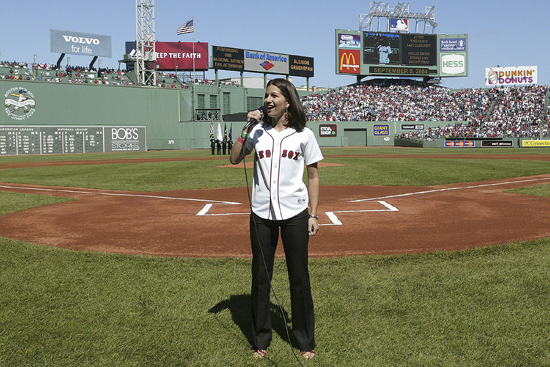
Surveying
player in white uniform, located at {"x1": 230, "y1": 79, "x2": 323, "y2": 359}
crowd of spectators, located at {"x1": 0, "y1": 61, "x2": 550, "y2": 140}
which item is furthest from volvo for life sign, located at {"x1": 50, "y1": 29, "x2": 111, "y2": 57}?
player in white uniform, located at {"x1": 230, "y1": 79, "x2": 323, "y2": 359}

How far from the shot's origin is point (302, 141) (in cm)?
381

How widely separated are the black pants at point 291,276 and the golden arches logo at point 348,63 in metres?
63.2

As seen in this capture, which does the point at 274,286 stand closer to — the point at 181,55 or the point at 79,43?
the point at 79,43

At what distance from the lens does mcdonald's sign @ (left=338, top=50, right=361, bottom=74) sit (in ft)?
211

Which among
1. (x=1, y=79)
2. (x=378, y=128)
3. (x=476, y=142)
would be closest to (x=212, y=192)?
(x=1, y=79)

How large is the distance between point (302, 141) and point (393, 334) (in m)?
1.82

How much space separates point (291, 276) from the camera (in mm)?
3934

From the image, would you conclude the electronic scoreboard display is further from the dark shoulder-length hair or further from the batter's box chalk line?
the dark shoulder-length hair

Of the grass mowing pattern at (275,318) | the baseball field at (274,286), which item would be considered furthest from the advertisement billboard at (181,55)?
the grass mowing pattern at (275,318)

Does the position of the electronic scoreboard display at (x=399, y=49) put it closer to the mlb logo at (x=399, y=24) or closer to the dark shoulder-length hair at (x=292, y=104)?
the mlb logo at (x=399, y=24)

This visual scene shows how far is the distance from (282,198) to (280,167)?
247 mm

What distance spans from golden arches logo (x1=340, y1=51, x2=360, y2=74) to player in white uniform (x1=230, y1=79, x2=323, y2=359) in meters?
63.1

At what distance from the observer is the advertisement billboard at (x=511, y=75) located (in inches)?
2648

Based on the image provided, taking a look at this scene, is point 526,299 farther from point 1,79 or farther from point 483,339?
point 1,79
